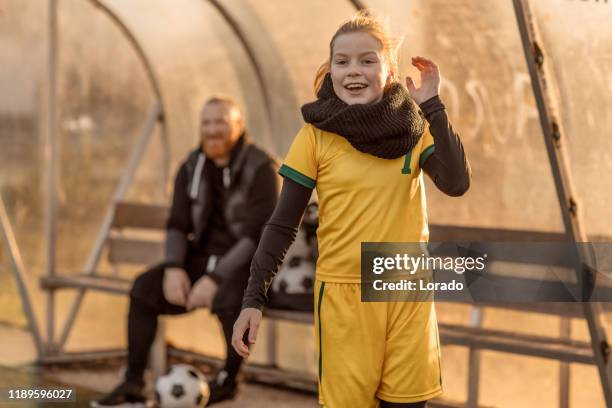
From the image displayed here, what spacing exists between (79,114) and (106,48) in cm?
56

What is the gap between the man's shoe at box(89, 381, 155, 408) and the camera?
5734mm

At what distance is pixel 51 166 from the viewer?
7234 mm

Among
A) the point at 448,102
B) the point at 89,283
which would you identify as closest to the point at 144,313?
the point at 89,283

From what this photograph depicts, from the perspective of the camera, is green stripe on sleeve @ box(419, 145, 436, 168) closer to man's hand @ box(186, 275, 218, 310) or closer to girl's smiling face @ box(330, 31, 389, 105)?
girl's smiling face @ box(330, 31, 389, 105)

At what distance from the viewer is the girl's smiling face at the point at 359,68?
9.84ft

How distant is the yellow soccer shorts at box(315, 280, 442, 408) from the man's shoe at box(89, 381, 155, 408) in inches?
115

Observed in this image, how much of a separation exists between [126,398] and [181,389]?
421mm

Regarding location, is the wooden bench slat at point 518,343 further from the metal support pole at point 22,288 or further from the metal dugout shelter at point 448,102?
the metal support pole at point 22,288

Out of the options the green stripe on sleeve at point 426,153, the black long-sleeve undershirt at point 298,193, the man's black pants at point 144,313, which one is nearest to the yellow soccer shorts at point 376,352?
the black long-sleeve undershirt at point 298,193

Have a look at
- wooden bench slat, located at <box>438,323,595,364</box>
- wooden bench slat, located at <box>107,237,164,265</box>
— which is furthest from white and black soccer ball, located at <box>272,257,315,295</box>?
wooden bench slat, located at <box>107,237,164,265</box>

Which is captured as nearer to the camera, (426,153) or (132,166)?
(426,153)

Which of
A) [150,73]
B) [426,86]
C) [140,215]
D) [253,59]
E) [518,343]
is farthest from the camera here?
[150,73]

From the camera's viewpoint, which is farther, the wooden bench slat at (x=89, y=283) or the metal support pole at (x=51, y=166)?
the metal support pole at (x=51, y=166)

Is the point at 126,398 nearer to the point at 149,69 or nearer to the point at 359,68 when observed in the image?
the point at 149,69
